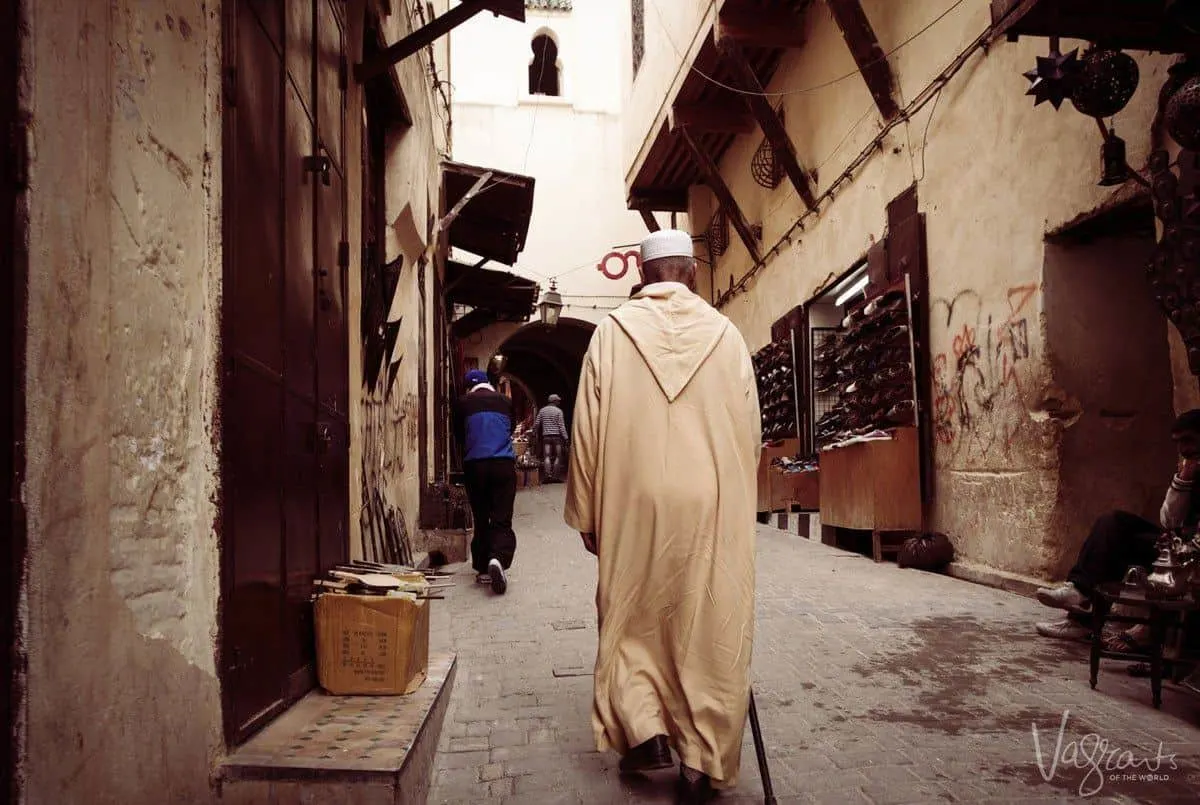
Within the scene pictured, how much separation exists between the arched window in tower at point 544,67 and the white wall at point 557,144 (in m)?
0.46

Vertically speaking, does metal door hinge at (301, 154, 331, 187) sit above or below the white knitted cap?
above

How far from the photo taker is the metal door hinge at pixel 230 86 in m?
2.61

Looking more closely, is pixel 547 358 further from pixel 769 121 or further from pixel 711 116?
pixel 769 121

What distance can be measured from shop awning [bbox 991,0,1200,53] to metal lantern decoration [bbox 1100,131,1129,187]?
1.84 feet

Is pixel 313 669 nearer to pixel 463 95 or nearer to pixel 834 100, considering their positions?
pixel 834 100

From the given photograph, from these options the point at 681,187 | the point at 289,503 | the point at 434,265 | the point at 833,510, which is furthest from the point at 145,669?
the point at 681,187

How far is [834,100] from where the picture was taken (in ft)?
33.3

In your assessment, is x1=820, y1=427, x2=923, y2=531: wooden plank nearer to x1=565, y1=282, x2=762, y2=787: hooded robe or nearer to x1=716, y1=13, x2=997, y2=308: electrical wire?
x1=716, y1=13, x2=997, y2=308: electrical wire

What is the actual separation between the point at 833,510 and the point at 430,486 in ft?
13.3

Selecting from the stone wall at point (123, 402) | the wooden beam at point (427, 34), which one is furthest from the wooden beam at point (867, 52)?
the stone wall at point (123, 402)

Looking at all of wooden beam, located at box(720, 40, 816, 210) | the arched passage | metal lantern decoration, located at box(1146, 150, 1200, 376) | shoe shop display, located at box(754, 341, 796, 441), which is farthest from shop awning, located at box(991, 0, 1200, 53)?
the arched passage

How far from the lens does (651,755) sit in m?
Result: 2.73

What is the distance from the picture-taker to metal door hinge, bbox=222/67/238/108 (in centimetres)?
261

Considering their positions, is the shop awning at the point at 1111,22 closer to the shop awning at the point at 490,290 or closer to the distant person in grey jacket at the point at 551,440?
the shop awning at the point at 490,290
